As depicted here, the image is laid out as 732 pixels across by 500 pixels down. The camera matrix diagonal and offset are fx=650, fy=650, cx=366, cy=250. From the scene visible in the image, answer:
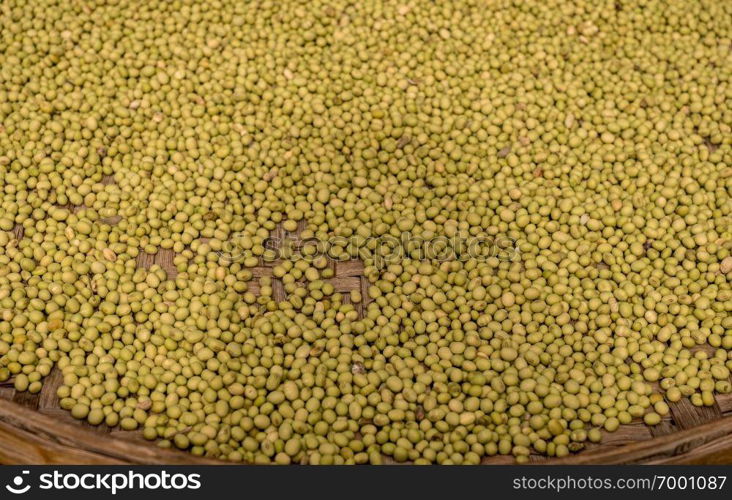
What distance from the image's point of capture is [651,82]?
2182 mm

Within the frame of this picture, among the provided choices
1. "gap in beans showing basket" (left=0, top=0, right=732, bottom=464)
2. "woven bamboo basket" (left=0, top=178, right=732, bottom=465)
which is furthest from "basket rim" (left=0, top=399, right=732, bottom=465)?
"gap in beans showing basket" (left=0, top=0, right=732, bottom=464)

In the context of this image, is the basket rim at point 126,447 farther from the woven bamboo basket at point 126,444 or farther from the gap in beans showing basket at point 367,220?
the gap in beans showing basket at point 367,220

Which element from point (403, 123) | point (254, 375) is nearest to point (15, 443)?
point (254, 375)

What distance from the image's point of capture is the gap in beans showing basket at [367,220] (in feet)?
5.31

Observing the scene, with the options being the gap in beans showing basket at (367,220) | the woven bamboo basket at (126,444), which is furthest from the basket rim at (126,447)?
the gap in beans showing basket at (367,220)

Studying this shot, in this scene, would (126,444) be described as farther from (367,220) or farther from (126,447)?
(367,220)

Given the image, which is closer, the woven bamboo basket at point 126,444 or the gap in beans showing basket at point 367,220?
the woven bamboo basket at point 126,444

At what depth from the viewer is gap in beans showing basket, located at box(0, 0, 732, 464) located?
1.62 m

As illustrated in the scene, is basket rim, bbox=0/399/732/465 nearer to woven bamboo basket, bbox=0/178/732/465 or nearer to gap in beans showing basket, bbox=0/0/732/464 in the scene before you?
woven bamboo basket, bbox=0/178/732/465

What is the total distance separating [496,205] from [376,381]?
66 centimetres

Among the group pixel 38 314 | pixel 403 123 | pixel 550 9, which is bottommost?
pixel 38 314

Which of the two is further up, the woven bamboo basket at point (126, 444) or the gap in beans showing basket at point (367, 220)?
the gap in beans showing basket at point (367, 220)

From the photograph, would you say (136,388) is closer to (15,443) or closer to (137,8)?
(15,443)

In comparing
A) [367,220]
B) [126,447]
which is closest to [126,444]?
[126,447]
